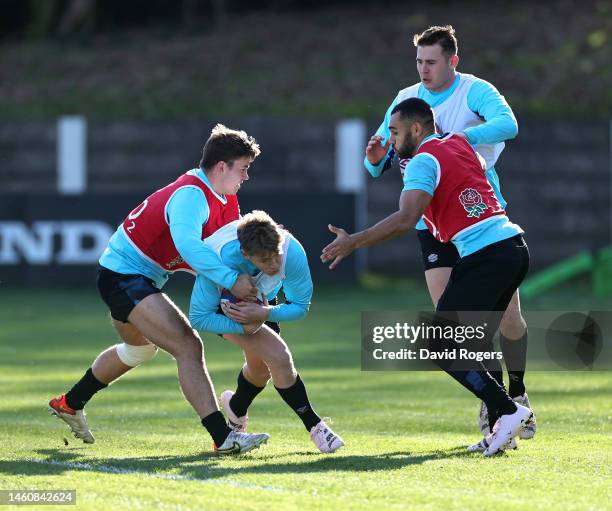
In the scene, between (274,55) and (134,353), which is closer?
(134,353)

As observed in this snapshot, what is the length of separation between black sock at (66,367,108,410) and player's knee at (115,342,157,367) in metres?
0.25

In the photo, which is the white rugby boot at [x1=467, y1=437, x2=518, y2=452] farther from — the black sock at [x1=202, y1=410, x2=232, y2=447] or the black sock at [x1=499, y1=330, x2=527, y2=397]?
the black sock at [x1=202, y1=410, x2=232, y2=447]

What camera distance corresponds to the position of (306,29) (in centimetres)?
3066

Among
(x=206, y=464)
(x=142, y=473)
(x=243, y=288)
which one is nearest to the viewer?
(x=142, y=473)

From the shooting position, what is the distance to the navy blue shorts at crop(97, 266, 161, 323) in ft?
25.4

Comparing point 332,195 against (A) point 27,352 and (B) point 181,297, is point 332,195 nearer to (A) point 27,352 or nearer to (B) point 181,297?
(B) point 181,297

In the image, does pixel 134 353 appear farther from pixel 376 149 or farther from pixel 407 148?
pixel 407 148

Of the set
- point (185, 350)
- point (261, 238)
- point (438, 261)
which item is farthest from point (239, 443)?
point (438, 261)

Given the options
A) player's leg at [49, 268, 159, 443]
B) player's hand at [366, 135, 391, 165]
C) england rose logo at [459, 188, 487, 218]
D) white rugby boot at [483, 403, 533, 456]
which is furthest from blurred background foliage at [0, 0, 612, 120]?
white rugby boot at [483, 403, 533, 456]

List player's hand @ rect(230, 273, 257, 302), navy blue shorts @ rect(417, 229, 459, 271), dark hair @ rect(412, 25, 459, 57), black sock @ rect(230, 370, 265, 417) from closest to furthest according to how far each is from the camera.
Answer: player's hand @ rect(230, 273, 257, 302) → black sock @ rect(230, 370, 265, 417) → navy blue shorts @ rect(417, 229, 459, 271) → dark hair @ rect(412, 25, 459, 57)

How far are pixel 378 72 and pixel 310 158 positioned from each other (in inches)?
185

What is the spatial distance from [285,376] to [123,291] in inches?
42.6

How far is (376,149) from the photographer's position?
8477mm

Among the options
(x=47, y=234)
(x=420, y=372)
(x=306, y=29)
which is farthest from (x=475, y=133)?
(x=306, y=29)
